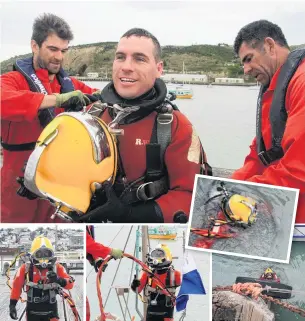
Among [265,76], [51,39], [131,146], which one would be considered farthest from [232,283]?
[51,39]

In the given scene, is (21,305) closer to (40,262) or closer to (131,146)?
(40,262)

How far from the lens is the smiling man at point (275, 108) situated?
169cm

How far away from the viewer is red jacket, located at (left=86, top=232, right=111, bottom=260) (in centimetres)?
183

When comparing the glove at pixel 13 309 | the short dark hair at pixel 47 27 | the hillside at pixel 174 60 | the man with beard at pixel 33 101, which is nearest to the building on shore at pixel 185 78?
the hillside at pixel 174 60

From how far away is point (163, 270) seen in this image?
1873 millimetres

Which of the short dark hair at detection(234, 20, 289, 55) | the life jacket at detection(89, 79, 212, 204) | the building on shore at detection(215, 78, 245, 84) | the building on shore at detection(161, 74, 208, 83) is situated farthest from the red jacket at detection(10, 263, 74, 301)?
the short dark hair at detection(234, 20, 289, 55)

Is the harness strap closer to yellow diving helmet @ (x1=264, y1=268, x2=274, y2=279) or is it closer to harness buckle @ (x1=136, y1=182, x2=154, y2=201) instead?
harness buckle @ (x1=136, y1=182, x2=154, y2=201)

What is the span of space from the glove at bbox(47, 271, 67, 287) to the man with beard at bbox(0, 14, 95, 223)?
196 millimetres

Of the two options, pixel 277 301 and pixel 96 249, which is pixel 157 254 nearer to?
pixel 96 249

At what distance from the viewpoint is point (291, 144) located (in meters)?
1.68

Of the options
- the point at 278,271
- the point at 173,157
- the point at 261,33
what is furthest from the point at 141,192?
the point at 261,33

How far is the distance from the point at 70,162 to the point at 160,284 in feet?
1.94

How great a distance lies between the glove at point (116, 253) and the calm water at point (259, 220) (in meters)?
0.26

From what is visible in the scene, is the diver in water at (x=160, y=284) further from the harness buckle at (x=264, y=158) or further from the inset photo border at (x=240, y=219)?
the harness buckle at (x=264, y=158)
